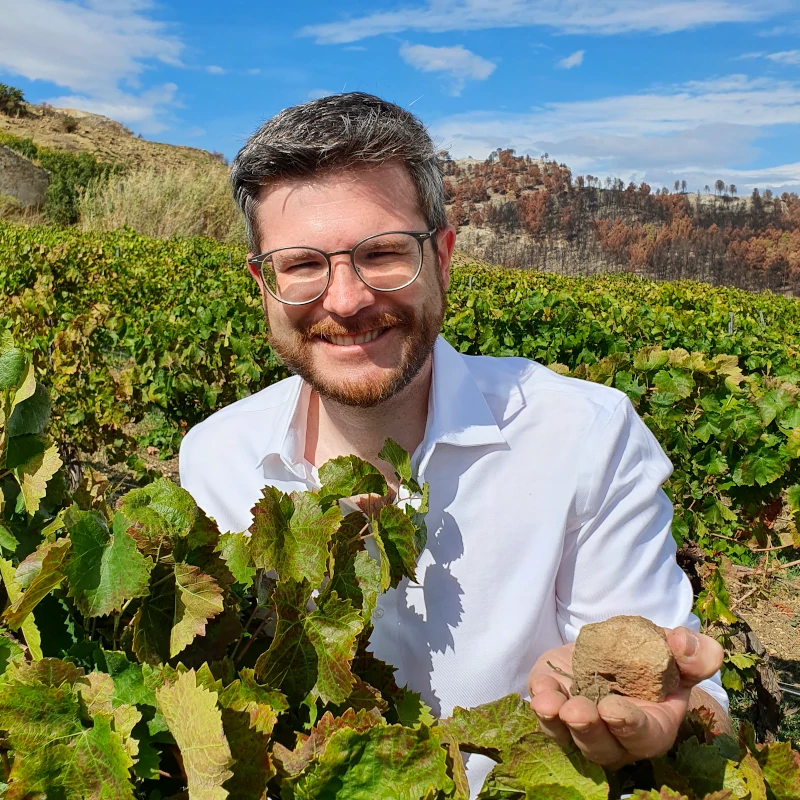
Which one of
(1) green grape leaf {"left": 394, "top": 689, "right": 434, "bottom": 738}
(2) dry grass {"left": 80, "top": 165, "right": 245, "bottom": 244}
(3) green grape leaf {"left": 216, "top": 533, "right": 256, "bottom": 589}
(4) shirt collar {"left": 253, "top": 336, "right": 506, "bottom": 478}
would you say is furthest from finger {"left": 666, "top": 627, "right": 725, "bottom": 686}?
(2) dry grass {"left": 80, "top": 165, "right": 245, "bottom": 244}

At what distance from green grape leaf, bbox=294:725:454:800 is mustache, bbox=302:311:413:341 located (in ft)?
3.69

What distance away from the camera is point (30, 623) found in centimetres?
97

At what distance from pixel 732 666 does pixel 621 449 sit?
2.16 metres

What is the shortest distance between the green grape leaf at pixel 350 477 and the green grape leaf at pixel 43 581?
0.39 meters

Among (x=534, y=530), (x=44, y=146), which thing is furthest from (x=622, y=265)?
(x=44, y=146)

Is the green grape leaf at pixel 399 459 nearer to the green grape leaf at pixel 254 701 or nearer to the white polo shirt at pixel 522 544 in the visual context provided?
the white polo shirt at pixel 522 544

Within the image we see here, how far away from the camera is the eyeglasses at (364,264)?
176 centimetres

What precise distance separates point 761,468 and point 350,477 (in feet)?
9.19

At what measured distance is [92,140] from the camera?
158ft

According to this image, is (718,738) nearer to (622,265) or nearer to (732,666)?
(732,666)

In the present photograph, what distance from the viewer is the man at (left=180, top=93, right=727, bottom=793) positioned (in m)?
1.65

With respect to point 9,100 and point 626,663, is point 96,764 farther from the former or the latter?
point 9,100

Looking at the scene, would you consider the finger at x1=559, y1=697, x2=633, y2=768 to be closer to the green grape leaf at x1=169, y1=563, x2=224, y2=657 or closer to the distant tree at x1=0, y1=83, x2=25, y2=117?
the green grape leaf at x1=169, y1=563, x2=224, y2=657

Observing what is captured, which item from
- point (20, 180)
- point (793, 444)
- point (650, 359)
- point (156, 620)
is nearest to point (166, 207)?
point (20, 180)
